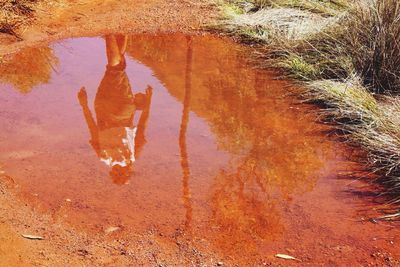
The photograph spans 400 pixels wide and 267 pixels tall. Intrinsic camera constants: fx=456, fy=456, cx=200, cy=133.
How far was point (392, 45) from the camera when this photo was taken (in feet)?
14.1

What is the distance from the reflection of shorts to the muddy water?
12 mm

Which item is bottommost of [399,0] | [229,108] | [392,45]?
[229,108]

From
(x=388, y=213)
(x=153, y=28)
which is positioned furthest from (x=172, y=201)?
(x=153, y=28)

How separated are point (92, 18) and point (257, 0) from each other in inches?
89.6

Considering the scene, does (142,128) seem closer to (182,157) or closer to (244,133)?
(182,157)

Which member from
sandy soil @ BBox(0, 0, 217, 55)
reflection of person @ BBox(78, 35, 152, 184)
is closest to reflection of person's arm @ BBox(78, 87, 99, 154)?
reflection of person @ BBox(78, 35, 152, 184)

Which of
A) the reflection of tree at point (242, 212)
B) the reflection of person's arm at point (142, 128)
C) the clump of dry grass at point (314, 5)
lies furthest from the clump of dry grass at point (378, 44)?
the reflection of person's arm at point (142, 128)

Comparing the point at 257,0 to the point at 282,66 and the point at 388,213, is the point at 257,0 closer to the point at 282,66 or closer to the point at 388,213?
the point at 282,66

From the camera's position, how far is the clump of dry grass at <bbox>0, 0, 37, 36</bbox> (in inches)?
219

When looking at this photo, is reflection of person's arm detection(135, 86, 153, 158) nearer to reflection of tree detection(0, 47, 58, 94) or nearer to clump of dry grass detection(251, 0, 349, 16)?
reflection of tree detection(0, 47, 58, 94)

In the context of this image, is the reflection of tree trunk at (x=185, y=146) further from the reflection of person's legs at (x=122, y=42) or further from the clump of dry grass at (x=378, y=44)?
the clump of dry grass at (x=378, y=44)

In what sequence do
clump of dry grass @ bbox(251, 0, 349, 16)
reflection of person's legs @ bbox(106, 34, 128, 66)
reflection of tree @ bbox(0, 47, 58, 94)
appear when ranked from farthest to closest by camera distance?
clump of dry grass @ bbox(251, 0, 349, 16)
reflection of person's legs @ bbox(106, 34, 128, 66)
reflection of tree @ bbox(0, 47, 58, 94)

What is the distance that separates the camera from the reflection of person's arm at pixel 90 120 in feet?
11.8

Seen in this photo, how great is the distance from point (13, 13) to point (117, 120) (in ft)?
9.95
